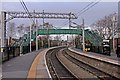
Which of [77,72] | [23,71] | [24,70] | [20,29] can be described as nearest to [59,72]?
[77,72]

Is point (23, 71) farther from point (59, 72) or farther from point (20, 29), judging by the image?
point (20, 29)

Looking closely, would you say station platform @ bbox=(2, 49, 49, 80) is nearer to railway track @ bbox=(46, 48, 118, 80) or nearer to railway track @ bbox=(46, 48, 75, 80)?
railway track @ bbox=(46, 48, 75, 80)

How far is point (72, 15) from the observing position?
6303cm

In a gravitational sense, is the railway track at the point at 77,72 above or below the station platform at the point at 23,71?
below

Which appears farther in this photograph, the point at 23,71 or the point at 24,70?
the point at 24,70

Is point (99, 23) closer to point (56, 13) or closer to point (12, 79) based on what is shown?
point (56, 13)

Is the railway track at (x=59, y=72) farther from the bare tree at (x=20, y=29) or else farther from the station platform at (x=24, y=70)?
the bare tree at (x=20, y=29)

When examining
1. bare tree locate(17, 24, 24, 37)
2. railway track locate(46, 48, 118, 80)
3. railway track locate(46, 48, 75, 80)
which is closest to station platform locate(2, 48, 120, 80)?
railway track locate(46, 48, 75, 80)

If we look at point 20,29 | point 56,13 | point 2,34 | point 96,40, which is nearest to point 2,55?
point 2,34

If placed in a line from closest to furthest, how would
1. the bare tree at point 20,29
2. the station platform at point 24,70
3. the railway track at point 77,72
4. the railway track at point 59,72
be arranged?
1. the station platform at point 24,70
2. the railway track at point 77,72
3. the railway track at point 59,72
4. the bare tree at point 20,29

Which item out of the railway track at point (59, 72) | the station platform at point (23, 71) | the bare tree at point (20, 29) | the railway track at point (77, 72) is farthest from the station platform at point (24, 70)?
the bare tree at point (20, 29)

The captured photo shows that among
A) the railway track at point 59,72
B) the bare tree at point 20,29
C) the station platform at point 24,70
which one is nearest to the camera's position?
the station platform at point 24,70

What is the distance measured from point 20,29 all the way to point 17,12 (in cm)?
6092

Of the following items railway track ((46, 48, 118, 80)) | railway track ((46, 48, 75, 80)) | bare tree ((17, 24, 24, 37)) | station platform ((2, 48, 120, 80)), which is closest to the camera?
station platform ((2, 48, 120, 80))
